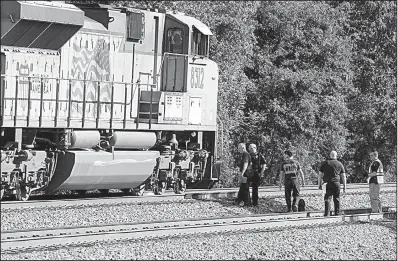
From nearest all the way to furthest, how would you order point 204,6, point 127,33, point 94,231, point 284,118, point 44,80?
1. point 94,231
2. point 44,80
3. point 127,33
4. point 204,6
5. point 284,118

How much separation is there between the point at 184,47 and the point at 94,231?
6.52 m

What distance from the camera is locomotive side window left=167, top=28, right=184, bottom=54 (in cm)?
1672

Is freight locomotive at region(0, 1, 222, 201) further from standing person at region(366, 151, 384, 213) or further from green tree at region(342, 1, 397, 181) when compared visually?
green tree at region(342, 1, 397, 181)

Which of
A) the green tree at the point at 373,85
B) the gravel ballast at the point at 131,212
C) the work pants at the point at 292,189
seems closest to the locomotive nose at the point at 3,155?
the gravel ballast at the point at 131,212

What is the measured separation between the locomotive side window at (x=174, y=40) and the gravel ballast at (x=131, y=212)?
10.7 ft

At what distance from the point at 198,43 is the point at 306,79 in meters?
9.94

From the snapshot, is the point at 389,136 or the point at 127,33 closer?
the point at 127,33

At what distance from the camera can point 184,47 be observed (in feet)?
55.4

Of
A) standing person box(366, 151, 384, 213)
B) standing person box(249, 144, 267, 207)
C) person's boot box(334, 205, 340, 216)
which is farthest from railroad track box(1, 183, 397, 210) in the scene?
person's boot box(334, 205, 340, 216)

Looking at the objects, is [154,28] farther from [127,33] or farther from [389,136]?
[389,136]

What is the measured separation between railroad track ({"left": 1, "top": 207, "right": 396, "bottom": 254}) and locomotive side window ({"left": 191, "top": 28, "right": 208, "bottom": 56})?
454 cm

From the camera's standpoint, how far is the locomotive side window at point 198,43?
672 inches

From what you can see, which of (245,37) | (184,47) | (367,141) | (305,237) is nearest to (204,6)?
(245,37)

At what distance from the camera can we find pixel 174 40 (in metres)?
16.8
